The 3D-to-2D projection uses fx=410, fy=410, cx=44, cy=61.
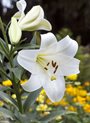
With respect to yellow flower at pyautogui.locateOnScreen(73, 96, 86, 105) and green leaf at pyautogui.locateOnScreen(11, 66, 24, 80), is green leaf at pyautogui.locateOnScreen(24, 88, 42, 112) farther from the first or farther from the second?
yellow flower at pyautogui.locateOnScreen(73, 96, 86, 105)

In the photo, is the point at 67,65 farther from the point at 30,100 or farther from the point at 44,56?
the point at 30,100

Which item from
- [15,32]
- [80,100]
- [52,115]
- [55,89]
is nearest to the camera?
[15,32]

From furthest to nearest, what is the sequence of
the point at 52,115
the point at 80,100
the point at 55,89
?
the point at 80,100
the point at 52,115
the point at 55,89

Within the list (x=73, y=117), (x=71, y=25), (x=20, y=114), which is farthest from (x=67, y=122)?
(x=71, y=25)

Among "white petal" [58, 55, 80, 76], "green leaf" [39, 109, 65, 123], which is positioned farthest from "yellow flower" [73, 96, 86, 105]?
"white petal" [58, 55, 80, 76]

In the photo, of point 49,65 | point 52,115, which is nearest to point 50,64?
point 49,65

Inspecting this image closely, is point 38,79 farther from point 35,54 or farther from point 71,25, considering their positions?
point 71,25

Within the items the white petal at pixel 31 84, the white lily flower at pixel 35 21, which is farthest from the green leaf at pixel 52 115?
the white lily flower at pixel 35 21

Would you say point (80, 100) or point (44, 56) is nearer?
point (44, 56)
